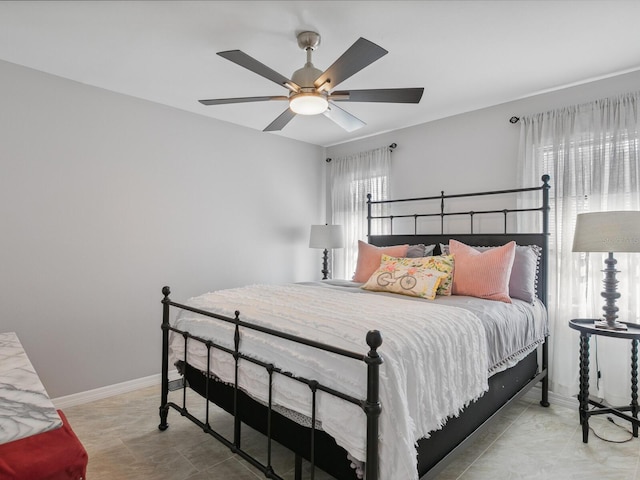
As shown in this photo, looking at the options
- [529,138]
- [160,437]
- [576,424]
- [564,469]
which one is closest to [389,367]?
[564,469]

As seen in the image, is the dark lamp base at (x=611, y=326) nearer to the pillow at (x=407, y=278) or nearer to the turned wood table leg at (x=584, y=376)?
the turned wood table leg at (x=584, y=376)

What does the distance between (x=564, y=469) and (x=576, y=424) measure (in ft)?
2.24

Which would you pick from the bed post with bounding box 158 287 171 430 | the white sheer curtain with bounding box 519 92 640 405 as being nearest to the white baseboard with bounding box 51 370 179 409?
the bed post with bounding box 158 287 171 430

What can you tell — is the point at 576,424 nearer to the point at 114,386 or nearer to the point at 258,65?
the point at 258,65

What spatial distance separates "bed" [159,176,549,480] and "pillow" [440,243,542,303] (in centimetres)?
6

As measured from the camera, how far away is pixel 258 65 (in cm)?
202

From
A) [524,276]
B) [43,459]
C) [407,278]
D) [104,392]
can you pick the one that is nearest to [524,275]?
[524,276]

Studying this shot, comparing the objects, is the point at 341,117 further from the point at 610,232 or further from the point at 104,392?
the point at 104,392

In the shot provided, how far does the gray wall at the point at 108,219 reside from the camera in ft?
9.20

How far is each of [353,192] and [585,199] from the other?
8.00 ft

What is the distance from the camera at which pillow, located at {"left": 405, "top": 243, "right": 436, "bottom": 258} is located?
11.6 ft

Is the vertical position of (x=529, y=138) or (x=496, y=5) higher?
(x=496, y=5)

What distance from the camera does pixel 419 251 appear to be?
356 centimetres

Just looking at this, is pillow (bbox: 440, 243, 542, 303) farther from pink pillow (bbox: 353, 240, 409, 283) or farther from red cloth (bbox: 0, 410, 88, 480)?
red cloth (bbox: 0, 410, 88, 480)
